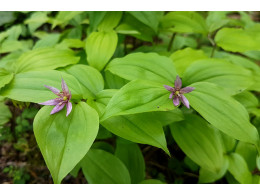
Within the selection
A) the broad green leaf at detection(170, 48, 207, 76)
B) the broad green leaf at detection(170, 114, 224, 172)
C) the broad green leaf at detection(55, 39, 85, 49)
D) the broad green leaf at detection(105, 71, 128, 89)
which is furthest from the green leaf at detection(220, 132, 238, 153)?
the broad green leaf at detection(55, 39, 85, 49)

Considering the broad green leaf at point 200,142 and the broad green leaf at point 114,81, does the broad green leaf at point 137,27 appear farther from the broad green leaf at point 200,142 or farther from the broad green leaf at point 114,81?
the broad green leaf at point 200,142

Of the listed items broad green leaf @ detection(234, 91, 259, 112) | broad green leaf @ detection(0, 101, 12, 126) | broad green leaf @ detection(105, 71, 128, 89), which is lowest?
broad green leaf @ detection(0, 101, 12, 126)

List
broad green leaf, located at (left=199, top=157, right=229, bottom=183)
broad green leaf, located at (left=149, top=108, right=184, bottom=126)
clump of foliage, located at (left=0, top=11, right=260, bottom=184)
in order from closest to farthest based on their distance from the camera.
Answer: clump of foliage, located at (left=0, top=11, right=260, bottom=184) → broad green leaf, located at (left=149, top=108, right=184, bottom=126) → broad green leaf, located at (left=199, top=157, right=229, bottom=183)

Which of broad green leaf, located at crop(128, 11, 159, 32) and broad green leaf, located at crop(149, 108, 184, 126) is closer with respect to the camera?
broad green leaf, located at crop(149, 108, 184, 126)

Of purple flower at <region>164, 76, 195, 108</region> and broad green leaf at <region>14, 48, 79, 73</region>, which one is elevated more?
purple flower at <region>164, 76, 195, 108</region>

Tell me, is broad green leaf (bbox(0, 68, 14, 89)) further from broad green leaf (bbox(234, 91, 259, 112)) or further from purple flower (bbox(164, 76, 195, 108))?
broad green leaf (bbox(234, 91, 259, 112))

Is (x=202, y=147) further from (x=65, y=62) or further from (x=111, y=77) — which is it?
(x=65, y=62)
